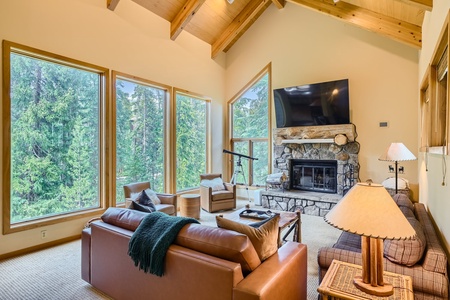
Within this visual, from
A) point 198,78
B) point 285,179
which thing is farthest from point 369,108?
point 198,78

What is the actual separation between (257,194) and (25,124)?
15.3ft

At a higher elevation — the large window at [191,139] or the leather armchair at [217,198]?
the large window at [191,139]

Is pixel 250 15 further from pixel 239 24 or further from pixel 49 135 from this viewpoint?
pixel 49 135

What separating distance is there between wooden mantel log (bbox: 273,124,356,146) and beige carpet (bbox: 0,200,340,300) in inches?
89.5

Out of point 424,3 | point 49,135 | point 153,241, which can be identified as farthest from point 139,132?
point 424,3

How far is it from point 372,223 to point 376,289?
1.46 ft

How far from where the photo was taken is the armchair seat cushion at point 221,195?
17.5 feet

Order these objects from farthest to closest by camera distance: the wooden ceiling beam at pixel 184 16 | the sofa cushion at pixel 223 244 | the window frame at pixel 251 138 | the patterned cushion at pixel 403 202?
the window frame at pixel 251 138, the wooden ceiling beam at pixel 184 16, the patterned cushion at pixel 403 202, the sofa cushion at pixel 223 244

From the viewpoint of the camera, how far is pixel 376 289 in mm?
1499

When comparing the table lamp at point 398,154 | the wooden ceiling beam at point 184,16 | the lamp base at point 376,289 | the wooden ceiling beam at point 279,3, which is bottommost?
the lamp base at point 376,289

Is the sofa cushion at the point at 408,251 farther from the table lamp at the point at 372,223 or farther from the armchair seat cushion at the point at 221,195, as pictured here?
the armchair seat cushion at the point at 221,195

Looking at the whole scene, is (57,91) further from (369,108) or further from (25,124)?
(369,108)

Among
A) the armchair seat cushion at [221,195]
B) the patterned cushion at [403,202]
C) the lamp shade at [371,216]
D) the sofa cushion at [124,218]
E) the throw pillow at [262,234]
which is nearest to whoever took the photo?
the lamp shade at [371,216]

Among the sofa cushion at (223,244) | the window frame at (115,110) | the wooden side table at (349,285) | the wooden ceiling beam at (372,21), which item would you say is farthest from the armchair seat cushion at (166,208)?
the wooden ceiling beam at (372,21)
